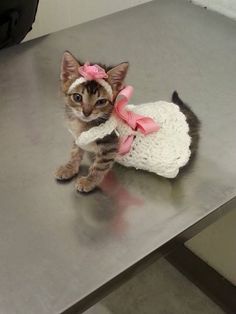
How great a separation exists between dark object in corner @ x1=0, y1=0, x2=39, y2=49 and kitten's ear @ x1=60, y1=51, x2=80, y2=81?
0.31 meters

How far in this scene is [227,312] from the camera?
45.6 inches

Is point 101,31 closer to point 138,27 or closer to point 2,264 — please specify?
point 138,27

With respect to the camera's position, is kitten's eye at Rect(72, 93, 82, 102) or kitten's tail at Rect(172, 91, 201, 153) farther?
kitten's tail at Rect(172, 91, 201, 153)

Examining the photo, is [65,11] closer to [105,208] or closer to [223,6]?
[223,6]

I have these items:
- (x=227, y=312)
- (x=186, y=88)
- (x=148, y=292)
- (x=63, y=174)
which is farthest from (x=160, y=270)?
(x=63, y=174)

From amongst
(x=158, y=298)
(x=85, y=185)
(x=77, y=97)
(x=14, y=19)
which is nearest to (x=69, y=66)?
(x=77, y=97)

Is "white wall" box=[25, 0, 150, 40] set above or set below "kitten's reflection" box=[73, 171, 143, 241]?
below

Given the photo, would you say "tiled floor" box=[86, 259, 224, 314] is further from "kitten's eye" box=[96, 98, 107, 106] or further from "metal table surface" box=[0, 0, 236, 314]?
"kitten's eye" box=[96, 98, 107, 106]

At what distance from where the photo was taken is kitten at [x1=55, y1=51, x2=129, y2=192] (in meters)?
0.55

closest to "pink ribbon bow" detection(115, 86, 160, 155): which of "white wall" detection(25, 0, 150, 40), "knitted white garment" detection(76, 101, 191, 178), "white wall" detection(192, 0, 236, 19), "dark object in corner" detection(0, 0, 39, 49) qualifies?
"knitted white garment" detection(76, 101, 191, 178)

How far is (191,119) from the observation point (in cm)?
71

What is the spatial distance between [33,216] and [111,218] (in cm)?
9

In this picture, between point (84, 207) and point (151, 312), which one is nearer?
point (84, 207)

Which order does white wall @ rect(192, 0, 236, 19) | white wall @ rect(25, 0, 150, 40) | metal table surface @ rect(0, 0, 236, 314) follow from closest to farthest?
metal table surface @ rect(0, 0, 236, 314)
white wall @ rect(192, 0, 236, 19)
white wall @ rect(25, 0, 150, 40)
